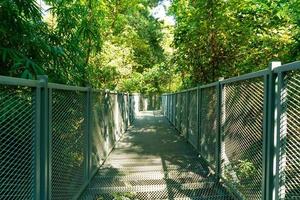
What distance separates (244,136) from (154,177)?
2073mm

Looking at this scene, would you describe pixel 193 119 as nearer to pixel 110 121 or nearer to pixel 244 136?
pixel 110 121

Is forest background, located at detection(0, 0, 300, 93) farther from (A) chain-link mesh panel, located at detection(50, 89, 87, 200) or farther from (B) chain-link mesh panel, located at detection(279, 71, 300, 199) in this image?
Result: (B) chain-link mesh panel, located at detection(279, 71, 300, 199)

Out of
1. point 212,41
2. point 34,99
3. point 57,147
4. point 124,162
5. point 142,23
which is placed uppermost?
point 142,23

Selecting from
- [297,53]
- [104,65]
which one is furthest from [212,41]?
[104,65]

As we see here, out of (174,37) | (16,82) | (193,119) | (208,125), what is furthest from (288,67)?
(174,37)

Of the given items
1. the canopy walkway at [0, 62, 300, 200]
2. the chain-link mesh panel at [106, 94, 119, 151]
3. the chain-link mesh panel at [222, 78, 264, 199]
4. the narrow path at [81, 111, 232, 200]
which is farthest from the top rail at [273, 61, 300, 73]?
the chain-link mesh panel at [106, 94, 119, 151]

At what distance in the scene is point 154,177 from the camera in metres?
6.16

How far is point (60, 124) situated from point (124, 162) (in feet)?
12.3

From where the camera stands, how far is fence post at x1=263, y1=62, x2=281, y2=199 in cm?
332

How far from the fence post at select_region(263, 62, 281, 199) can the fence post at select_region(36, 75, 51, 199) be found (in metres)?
1.87

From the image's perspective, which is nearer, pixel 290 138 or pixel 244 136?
pixel 290 138

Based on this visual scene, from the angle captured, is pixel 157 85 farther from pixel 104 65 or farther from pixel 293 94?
pixel 293 94

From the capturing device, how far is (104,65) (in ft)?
48.6

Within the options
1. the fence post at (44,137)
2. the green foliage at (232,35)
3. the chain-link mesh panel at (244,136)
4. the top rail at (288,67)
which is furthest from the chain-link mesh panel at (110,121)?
the top rail at (288,67)
